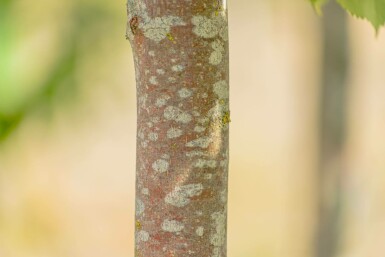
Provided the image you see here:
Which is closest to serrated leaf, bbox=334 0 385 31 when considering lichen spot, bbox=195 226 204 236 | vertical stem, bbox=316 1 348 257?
lichen spot, bbox=195 226 204 236

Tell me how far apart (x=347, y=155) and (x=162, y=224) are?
90.0 inches

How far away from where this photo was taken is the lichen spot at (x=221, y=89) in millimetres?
713

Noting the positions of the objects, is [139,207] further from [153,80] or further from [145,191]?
[153,80]

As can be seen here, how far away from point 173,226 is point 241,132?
13.1ft

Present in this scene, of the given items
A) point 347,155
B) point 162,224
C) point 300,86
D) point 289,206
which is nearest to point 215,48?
point 162,224

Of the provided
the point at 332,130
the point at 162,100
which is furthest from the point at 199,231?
the point at 332,130

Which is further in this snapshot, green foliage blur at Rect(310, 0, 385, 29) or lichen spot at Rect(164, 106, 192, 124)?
green foliage blur at Rect(310, 0, 385, 29)

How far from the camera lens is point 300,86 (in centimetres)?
379

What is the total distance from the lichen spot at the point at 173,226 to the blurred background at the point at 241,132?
65.2 inches

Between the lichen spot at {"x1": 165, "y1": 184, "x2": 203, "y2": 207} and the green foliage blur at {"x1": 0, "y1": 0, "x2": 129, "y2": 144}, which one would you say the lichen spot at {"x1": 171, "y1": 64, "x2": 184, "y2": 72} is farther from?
the green foliage blur at {"x1": 0, "y1": 0, "x2": 129, "y2": 144}

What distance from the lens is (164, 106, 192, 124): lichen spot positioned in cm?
70

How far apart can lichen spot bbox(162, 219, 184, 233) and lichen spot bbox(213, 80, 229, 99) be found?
135 millimetres

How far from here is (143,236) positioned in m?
0.73

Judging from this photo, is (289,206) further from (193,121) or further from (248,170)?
(193,121)
